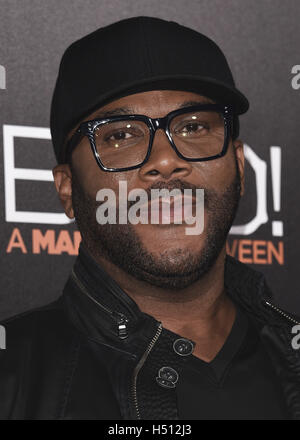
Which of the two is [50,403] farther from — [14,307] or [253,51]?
[253,51]

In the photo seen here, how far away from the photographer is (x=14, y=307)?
166 cm

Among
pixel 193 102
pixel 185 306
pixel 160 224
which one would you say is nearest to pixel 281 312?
pixel 185 306

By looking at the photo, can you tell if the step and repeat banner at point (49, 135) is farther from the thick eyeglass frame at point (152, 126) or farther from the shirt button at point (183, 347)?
the shirt button at point (183, 347)

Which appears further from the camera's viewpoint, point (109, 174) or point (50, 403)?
point (109, 174)

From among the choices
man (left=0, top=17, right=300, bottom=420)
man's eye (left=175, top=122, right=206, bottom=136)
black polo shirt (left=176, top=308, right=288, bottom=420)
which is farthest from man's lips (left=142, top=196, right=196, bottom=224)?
black polo shirt (left=176, top=308, right=288, bottom=420)

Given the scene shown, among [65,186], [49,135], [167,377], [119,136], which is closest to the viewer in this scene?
[167,377]

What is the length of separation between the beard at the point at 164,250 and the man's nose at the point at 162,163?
0.05ft

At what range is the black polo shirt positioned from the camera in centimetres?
112

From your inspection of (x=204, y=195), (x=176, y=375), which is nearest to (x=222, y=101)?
(x=204, y=195)

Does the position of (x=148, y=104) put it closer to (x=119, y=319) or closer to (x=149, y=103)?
(x=149, y=103)

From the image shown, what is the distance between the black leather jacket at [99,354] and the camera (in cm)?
107

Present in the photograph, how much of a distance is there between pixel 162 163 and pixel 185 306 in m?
0.27

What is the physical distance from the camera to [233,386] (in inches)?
46.1
